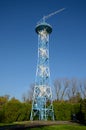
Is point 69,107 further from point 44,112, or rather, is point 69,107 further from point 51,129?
point 51,129

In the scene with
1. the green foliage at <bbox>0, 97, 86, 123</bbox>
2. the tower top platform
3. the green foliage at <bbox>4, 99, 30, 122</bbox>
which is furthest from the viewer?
the tower top platform

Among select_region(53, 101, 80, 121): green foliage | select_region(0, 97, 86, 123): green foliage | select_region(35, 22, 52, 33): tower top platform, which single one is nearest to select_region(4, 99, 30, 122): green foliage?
select_region(0, 97, 86, 123): green foliage

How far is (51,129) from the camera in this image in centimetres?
Answer: 1936

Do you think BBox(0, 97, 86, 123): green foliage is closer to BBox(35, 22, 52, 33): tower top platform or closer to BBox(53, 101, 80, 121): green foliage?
BBox(53, 101, 80, 121): green foliage

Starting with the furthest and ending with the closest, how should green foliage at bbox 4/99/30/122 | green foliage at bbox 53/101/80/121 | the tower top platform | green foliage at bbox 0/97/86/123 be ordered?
1. the tower top platform
2. green foliage at bbox 4/99/30/122
3. green foliage at bbox 0/97/86/123
4. green foliage at bbox 53/101/80/121

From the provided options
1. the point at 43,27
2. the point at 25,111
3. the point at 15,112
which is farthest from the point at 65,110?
the point at 43,27

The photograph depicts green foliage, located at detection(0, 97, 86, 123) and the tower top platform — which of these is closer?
green foliage, located at detection(0, 97, 86, 123)

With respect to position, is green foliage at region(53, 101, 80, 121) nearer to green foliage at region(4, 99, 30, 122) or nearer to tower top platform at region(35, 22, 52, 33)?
green foliage at region(4, 99, 30, 122)

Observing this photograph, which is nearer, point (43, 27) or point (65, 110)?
point (65, 110)

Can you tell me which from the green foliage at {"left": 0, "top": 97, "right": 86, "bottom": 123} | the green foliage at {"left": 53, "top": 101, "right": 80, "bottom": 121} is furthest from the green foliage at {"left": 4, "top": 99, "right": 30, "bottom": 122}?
the green foliage at {"left": 53, "top": 101, "right": 80, "bottom": 121}

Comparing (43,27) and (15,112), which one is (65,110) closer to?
(15,112)

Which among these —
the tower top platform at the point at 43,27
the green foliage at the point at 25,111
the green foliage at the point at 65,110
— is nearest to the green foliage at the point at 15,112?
the green foliage at the point at 25,111

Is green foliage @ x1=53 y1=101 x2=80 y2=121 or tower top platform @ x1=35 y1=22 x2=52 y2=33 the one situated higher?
tower top platform @ x1=35 y1=22 x2=52 y2=33

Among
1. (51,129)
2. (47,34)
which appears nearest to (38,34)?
(47,34)
